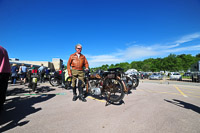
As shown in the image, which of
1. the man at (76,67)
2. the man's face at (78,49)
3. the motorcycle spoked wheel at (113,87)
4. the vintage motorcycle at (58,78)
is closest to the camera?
the motorcycle spoked wheel at (113,87)

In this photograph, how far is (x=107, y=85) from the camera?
149 inches

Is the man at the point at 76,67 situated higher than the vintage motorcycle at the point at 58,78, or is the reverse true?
the man at the point at 76,67

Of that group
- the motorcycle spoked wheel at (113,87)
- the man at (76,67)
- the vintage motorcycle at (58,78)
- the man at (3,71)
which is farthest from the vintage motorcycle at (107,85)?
the vintage motorcycle at (58,78)

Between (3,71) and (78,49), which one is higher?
(78,49)

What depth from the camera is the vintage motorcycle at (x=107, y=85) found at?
3.42 meters

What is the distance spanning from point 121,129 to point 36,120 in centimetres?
182

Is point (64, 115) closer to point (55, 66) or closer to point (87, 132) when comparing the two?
point (87, 132)

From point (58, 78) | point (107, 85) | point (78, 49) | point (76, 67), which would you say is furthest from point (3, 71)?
point (58, 78)

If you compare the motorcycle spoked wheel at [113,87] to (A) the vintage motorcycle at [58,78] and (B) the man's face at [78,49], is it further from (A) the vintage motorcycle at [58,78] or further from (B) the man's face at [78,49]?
(A) the vintage motorcycle at [58,78]

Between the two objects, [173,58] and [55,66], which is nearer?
[173,58]

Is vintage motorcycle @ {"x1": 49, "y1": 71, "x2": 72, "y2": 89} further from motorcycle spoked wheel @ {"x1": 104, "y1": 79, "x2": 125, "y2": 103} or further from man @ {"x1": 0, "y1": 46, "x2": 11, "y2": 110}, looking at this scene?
man @ {"x1": 0, "y1": 46, "x2": 11, "y2": 110}

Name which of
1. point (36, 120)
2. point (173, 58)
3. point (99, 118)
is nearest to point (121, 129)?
point (99, 118)

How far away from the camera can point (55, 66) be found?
6888 centimetres

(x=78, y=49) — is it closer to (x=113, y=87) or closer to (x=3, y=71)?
(x=113, y=87)
